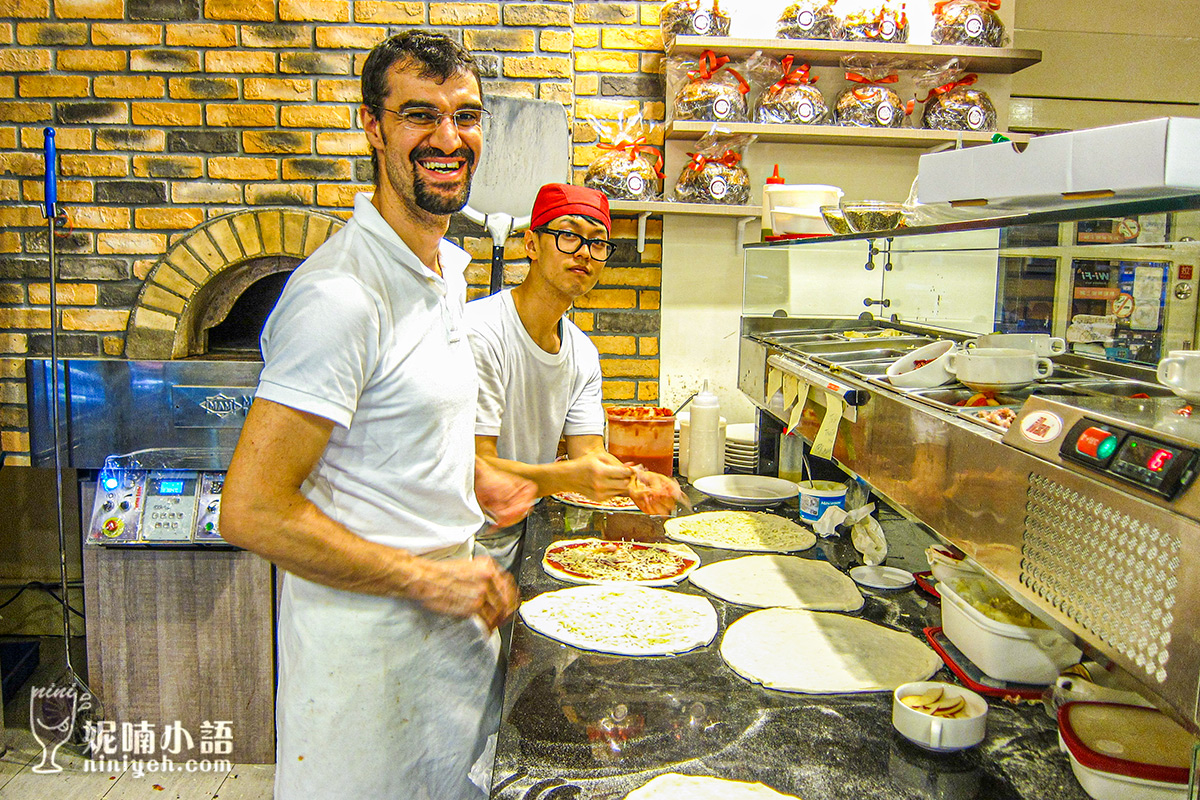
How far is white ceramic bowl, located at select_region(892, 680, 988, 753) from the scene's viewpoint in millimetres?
1192

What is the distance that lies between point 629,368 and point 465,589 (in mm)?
2096

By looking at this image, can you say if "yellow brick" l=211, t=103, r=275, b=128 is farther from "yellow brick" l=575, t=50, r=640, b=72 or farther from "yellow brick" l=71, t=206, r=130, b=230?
"yellow brick" l=575, t=50, r=640, b=72

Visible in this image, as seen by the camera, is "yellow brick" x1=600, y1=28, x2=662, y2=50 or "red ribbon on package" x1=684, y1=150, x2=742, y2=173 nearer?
"red ribbon on package" x1=684, y1=150, x2=742, y2=173

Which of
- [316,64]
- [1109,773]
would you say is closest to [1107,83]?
[316,64]

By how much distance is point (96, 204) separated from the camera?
2932 mm

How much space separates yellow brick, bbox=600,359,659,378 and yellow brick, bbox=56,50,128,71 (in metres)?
2.03

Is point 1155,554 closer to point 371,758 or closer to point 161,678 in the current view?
point 371,758

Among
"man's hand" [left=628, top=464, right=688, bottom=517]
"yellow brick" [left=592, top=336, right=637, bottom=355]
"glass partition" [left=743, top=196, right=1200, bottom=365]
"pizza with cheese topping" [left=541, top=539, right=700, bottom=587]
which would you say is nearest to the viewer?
"glass partition" [left=743, top=196, right=1200, bottom=365]

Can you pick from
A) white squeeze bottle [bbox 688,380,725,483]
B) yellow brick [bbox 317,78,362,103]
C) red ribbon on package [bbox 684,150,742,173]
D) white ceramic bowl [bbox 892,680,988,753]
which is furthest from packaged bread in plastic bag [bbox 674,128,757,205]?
white ceramic bowl [bbox 892,680,988,753]

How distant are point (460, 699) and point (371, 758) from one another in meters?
0.20

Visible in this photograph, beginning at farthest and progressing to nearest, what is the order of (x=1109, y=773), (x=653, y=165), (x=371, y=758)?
1. (x=653, y=165)
2. (x=371, y=758)
3. (x=1109, y=773)

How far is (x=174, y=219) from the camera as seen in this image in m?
Result: 2.95

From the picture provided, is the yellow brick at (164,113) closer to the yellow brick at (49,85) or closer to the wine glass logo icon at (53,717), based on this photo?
the yellow brick at (49,85)

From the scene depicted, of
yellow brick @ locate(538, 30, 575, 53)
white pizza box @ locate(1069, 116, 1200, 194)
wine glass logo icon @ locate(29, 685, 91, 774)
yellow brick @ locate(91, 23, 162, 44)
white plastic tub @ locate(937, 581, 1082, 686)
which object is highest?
yellow brick @ locate(538, 30, 575, 53)
